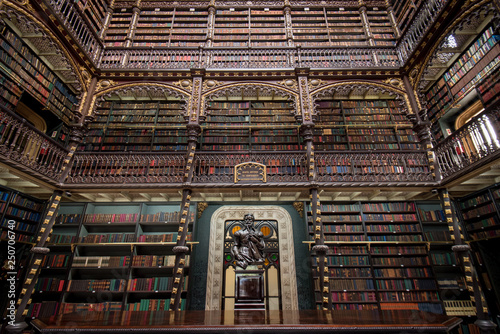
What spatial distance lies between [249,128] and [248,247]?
3007mm

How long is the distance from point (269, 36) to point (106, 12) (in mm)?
4822

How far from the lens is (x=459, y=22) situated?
404cm

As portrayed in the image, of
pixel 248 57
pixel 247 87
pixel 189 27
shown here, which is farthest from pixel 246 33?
pixel 247 87

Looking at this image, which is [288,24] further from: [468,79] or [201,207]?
[201,207]

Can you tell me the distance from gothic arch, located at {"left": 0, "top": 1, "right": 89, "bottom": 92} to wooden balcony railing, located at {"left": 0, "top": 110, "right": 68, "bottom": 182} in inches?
57.8

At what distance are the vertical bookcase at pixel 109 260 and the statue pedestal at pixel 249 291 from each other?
6.40ft

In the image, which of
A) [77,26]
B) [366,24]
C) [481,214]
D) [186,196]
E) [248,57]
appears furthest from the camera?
[366,24]

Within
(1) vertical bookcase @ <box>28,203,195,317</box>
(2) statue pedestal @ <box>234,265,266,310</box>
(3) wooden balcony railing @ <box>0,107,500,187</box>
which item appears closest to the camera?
(2) statue pedestal @ <box>234,265,266,310</box>

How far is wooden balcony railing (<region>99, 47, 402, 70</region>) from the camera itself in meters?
5.63

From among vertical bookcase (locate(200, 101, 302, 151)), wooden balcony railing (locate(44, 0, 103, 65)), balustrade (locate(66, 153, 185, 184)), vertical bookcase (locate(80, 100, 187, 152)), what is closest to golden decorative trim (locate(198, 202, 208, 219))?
balustrade (locate(66, 153, 185, 184))

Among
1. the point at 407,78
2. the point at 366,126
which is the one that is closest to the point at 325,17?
the point at 407,78

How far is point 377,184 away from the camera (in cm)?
435

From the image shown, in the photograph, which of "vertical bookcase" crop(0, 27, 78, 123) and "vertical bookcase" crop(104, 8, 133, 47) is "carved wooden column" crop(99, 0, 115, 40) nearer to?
"vertical bookcase" crop(104, 8, 133, 47)

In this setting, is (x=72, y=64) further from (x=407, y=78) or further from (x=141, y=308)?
(x=407, y=78)
